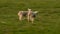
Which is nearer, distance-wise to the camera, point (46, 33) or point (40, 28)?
point (46, 33)

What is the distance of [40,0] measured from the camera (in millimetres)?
26781

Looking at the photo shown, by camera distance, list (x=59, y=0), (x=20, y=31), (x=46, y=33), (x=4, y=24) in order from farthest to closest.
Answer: (x=59, y=0) → (x=4, y=24) → (x=20, y=31) → (x=46, y=33)

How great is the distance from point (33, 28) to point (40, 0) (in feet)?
49.9

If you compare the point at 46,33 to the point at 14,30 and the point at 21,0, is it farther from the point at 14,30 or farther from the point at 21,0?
the point at 21,0

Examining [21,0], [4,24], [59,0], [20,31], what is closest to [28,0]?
[21,0]

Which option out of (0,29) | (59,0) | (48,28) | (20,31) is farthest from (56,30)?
(59,0)

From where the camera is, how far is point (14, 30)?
1147 centimetres

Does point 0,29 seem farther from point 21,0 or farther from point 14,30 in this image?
point 21,0

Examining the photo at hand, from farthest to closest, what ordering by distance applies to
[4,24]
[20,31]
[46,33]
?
[4,24], [20,31], [46,33]

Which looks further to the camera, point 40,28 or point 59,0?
point 59,0

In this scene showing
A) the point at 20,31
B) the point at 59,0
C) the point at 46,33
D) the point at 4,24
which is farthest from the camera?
the point at 59,0

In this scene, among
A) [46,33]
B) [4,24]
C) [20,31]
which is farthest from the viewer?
[4,24]

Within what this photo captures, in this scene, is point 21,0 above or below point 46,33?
above

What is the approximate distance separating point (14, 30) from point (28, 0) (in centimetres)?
1561
